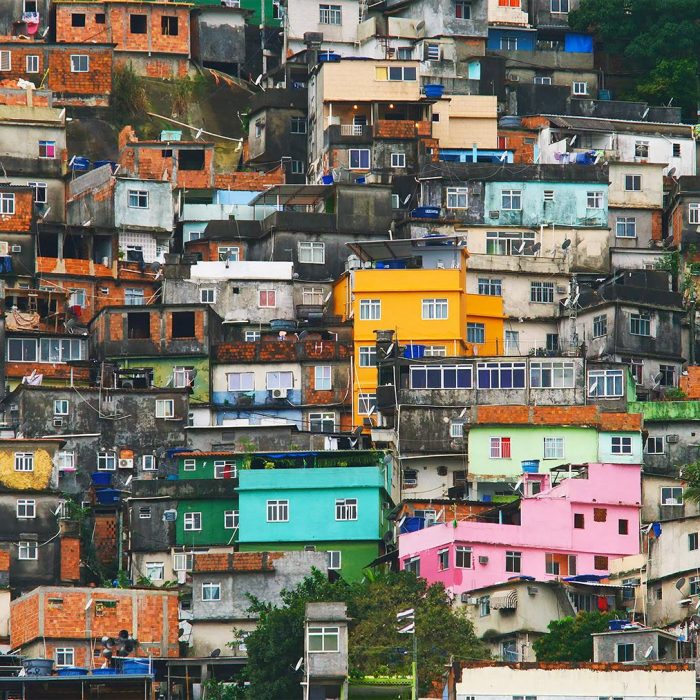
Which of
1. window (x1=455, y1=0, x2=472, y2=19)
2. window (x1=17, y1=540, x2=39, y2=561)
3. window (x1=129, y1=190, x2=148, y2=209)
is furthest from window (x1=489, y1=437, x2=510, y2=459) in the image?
window (x1=455, y1=0, x2=472, y2=19)

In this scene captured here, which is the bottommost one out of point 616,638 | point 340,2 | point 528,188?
point 616,638

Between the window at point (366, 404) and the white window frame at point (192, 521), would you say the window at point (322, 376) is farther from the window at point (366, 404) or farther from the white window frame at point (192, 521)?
the white window frame at point (192, 521)

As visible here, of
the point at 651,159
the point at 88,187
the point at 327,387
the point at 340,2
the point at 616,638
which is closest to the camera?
the point at 616,638

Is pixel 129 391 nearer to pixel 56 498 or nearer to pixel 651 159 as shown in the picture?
pixel 56 498

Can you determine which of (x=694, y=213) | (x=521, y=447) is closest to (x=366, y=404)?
(x=521, y=447)

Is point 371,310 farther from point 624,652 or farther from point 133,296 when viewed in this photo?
point 624,652

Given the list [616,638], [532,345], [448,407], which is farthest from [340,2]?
[616,638]
